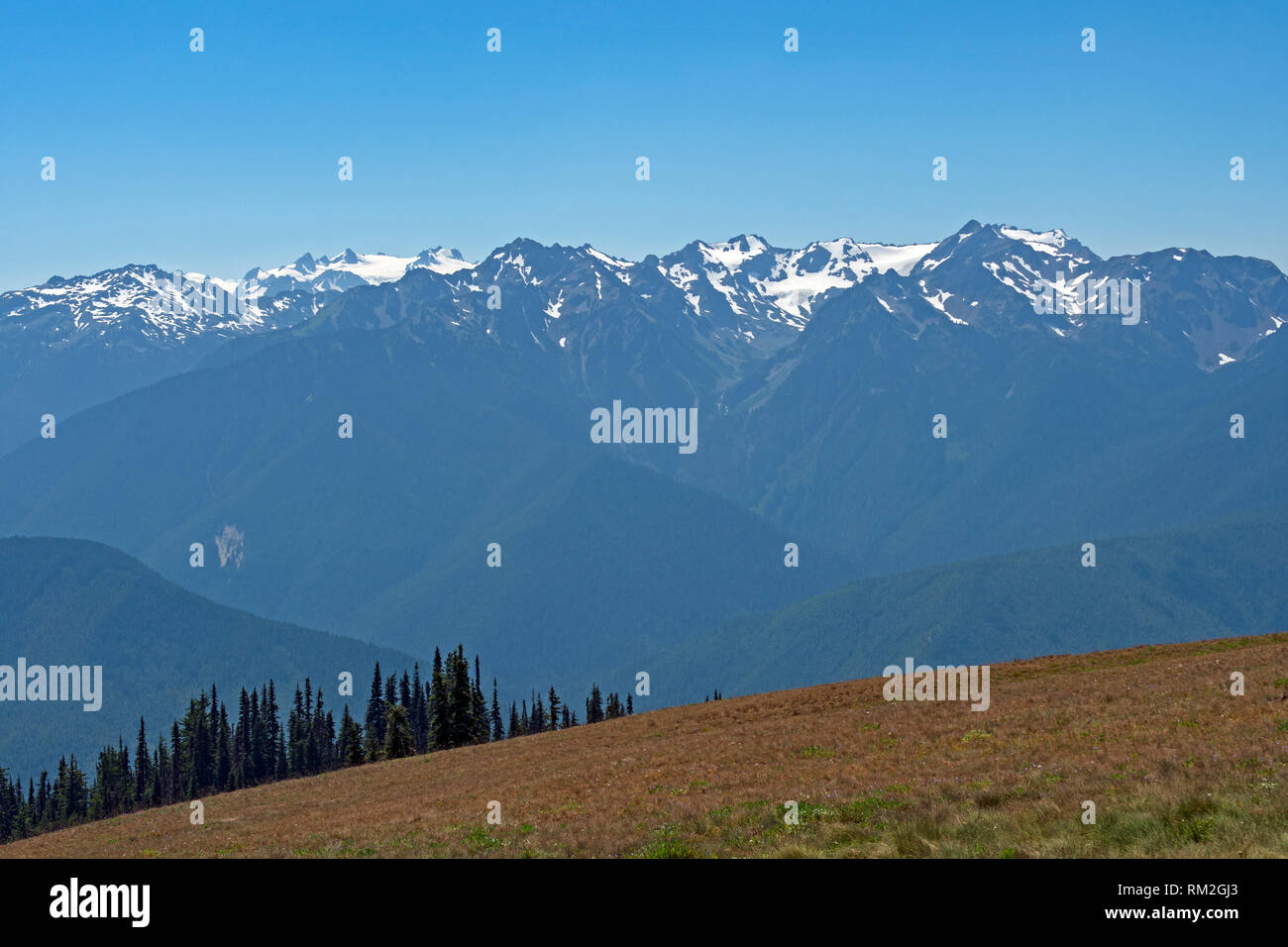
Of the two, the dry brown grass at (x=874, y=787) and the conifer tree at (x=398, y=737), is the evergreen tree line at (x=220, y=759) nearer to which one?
the conifer tree at (x=398, y=737)

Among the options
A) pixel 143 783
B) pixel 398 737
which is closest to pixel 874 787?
pixel 398 737

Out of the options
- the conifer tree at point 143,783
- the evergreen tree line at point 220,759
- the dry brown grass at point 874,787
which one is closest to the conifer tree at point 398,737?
the evergreen tree line at point 220,759

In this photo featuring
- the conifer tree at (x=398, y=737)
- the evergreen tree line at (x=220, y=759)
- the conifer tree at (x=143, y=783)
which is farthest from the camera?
the conifer tree at (x=143, y=783)

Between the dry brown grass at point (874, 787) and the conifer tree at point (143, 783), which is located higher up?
the dry brown grass at point (874, 787)

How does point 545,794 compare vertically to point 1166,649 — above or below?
below

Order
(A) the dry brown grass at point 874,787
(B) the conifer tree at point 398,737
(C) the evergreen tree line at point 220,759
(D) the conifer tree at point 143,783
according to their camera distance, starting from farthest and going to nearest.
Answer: (D) the conifer tree at point 143,783
(C) the evergreen tree line at point 220,759
(B) the conifer tree at point 398,737
(A) the dry brown grass at point 874,787

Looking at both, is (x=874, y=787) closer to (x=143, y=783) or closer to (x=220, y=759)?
(x=220, y=759)
